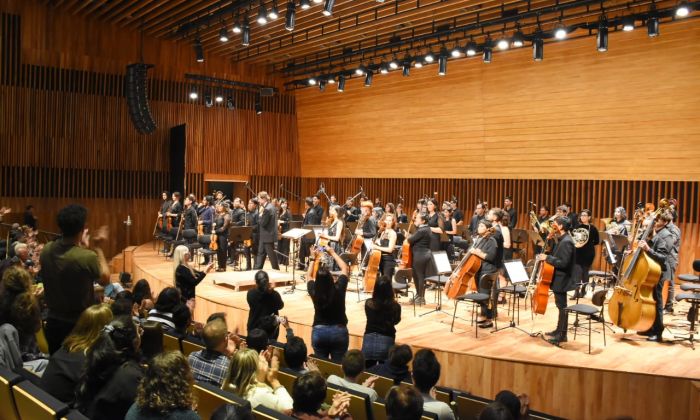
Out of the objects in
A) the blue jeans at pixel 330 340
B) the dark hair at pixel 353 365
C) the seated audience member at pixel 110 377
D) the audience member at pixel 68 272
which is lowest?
the blue jeans at pixel 330 340

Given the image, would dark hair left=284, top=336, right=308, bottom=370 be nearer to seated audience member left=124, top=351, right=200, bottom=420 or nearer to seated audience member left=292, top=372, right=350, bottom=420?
seated audience member left=292, top=372, right=350, bottom=420

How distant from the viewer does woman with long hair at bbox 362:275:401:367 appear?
512 cm

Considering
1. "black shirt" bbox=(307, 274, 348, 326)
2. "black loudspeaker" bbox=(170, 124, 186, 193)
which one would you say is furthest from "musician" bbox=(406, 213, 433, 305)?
"black loudspeaker" bbox=(170, 124, 186, 193)

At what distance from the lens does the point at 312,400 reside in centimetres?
309

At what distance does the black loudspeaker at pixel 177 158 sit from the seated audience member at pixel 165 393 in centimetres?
1379

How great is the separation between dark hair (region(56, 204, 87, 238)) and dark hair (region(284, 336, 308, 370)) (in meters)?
1.58

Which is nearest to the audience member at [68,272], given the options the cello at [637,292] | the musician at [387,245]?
the musician at [387,245]

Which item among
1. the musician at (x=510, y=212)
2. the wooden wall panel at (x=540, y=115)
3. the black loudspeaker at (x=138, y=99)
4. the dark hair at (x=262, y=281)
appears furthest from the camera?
the black loudspeaker at (x=138, y=99)

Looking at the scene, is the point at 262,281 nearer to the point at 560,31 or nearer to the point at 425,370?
the point at 425,370

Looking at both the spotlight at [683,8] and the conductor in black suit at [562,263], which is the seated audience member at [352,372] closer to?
the conductor in black suit at [562,263]

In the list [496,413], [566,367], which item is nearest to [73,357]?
[496,413]

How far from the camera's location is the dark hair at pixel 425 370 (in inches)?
138

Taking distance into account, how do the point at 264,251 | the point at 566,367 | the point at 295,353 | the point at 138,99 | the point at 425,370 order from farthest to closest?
1. the point at 138,99
2. the point at 264,251
3. the point at 566,367
4. the point at 295,353
5. the point at 425,370

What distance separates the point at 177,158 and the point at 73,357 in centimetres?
1363
